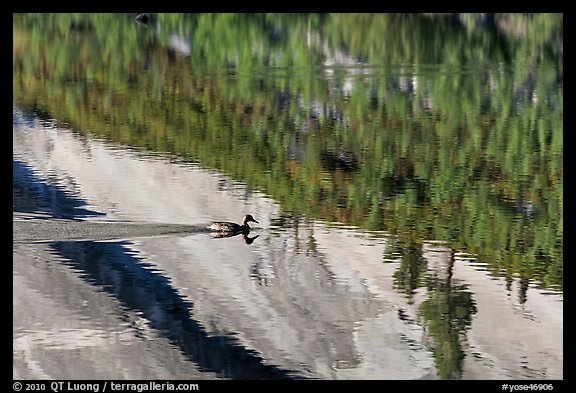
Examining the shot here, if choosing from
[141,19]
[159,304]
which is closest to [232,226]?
[159,304]

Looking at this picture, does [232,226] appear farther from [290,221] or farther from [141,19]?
[141,19]

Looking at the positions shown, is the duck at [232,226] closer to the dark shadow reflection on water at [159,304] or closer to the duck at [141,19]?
the dark shadow reflection on water at [159,304]

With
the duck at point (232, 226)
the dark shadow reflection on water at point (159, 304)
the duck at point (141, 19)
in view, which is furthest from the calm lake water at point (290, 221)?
the duck at point (141, 19)

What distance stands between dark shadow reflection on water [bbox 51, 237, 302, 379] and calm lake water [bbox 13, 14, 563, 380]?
0.11ft

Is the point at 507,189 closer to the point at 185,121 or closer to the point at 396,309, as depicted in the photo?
the point at 396,309

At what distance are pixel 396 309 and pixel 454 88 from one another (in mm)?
16920

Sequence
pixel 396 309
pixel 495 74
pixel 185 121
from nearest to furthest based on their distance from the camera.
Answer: pixel 396 309
pixel 185 121
pixel 495 74

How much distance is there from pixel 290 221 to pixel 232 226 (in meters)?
1.27

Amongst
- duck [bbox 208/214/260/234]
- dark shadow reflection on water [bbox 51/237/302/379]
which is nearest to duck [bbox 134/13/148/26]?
duck [bbox 208/214/260/234]

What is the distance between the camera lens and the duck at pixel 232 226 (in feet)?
62.1

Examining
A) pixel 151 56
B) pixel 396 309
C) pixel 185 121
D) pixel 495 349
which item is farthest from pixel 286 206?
pixel 151 56

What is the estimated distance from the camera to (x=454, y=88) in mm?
32469

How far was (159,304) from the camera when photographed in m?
16.4

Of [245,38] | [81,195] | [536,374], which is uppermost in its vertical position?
[245,38]
